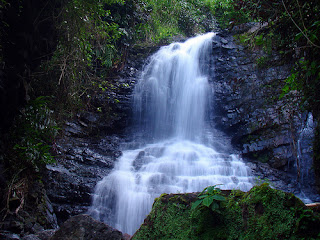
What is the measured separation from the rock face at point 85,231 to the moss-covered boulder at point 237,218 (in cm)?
59

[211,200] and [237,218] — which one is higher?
[211,200]

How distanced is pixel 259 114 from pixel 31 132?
752 cm

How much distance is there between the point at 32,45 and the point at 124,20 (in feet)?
25.9

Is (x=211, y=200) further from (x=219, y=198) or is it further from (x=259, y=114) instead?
(x=259, y=114)

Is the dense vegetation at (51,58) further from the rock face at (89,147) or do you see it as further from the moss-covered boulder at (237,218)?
the moss-covered boulder at (237,218)

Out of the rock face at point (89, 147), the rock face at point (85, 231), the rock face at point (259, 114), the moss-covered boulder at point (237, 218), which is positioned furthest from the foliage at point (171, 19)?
the moss-covered boulder at point (237, 218)

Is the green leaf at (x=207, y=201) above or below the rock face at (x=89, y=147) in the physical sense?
below

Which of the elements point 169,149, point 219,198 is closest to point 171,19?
point 169,149

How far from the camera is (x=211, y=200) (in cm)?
199

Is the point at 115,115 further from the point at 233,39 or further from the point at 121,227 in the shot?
the point at 233,39

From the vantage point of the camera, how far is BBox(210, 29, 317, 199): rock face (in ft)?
23.5

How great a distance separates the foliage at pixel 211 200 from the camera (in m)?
1.97

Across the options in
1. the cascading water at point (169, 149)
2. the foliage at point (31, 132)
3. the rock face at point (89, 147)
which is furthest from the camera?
the cascading water at point (169, 149)

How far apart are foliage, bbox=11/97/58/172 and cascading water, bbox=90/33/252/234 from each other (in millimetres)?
2161
